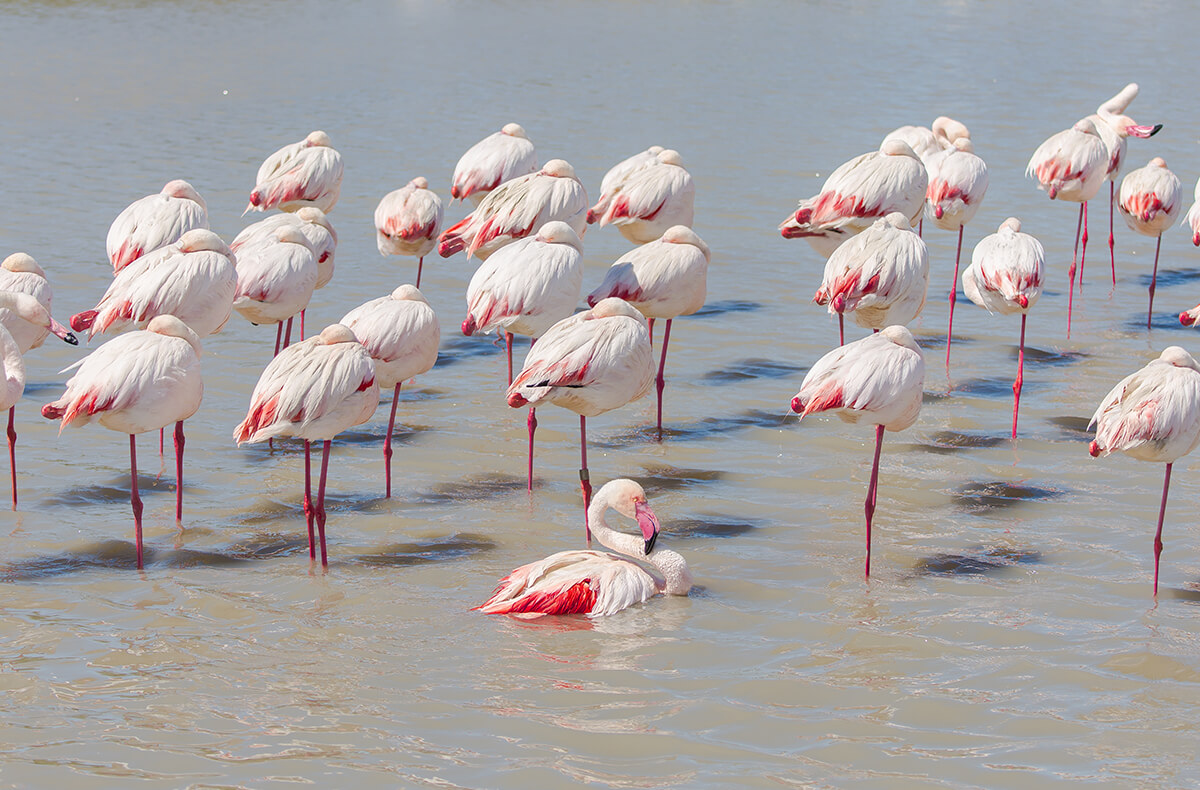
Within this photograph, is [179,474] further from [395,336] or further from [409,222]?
[409,222]

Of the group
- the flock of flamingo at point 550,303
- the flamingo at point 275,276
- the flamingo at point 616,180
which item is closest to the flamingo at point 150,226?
the flock of flamingo at point 550,303

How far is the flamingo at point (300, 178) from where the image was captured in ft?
30.9

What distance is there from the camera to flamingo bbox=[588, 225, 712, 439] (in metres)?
7.34

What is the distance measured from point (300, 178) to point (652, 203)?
8.02ft

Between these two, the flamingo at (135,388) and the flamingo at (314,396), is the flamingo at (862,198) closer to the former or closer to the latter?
the flamingo at (314,396)

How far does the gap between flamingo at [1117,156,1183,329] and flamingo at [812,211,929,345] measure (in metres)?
2.94

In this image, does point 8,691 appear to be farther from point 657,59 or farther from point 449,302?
point 657,59

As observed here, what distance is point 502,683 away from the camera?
4.60 metres

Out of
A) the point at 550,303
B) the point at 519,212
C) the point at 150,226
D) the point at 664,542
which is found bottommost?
the point at 664,542

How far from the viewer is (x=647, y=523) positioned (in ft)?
17.5

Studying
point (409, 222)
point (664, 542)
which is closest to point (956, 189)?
point (409, 222)

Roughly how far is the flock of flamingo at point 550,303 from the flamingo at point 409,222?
0.02 meters

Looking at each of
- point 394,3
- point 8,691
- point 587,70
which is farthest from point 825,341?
point 394,3

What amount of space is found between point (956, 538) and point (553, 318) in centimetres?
218
